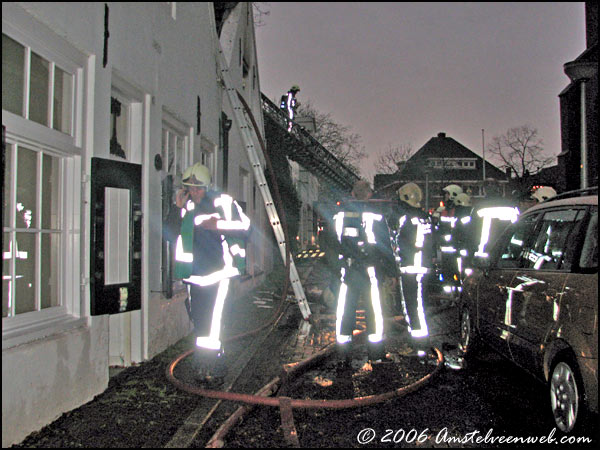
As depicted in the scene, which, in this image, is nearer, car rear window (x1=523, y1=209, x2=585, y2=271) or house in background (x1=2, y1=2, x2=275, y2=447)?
house in background (x1=2, y1=2, x2=275, y2=447)

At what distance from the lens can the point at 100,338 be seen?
435 centimetres

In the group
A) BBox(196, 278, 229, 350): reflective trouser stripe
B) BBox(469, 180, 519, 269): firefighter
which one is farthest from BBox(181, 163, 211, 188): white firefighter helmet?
BBox(469, 180, 519, 269): firefighter

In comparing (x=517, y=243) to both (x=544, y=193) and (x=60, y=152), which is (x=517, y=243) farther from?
(x=544, y=193)

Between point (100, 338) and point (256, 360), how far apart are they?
1830mm

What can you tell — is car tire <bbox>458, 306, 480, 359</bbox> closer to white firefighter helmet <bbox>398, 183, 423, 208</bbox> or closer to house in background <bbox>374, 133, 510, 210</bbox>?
white firefighter helmet <bbox>398, 183, 423, 208</bbox>

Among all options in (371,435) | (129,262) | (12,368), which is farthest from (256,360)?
(12,368)

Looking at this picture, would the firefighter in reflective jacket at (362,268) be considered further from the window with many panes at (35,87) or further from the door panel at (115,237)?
the window with many panes at (35,87)

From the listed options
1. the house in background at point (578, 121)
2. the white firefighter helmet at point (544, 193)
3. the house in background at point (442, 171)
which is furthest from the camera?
the house in background at point (442, 171)

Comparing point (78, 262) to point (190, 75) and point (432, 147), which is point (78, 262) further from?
point (432, 147)

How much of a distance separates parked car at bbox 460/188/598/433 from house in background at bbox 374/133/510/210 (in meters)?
42.7

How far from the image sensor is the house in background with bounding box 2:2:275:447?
3568 millimetres

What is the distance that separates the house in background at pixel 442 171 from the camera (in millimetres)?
51094

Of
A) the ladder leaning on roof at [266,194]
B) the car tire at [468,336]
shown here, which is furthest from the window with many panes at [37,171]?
the car tire at [468,336]

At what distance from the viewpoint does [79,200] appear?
4.17 m
